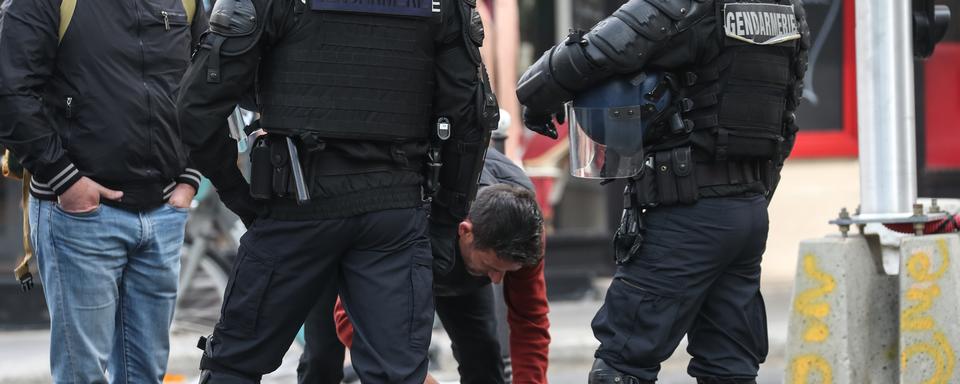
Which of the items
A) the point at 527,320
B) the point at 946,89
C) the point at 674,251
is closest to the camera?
the point at 674,251

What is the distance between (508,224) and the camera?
13.8 feet

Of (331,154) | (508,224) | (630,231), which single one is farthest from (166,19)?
(630,231)

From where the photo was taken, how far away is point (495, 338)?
4.91m

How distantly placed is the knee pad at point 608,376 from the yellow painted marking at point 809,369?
834 mm

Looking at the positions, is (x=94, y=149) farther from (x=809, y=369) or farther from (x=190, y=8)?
(x=809, y=369)

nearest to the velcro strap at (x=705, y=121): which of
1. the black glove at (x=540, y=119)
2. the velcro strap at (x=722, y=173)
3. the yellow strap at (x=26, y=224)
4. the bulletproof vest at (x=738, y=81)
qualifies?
the bulletproof vest at (x=738, y=81)

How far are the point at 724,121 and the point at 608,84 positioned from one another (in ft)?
1.18

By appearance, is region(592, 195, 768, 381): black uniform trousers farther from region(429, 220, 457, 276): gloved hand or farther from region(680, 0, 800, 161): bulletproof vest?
region(429, 220, 457, 276): gloved hand

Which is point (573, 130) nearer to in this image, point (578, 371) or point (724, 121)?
point (724, 121)

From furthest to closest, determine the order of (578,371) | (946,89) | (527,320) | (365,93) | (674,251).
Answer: (946,89), (578,371), (527,320), (674,251), (365,93)

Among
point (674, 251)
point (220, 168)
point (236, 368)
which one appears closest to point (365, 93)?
point (220, 168)

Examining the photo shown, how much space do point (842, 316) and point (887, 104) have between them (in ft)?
2.52

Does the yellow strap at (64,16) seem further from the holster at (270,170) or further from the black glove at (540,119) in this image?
the black glove at (540,119)

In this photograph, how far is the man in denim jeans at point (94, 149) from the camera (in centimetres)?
420
